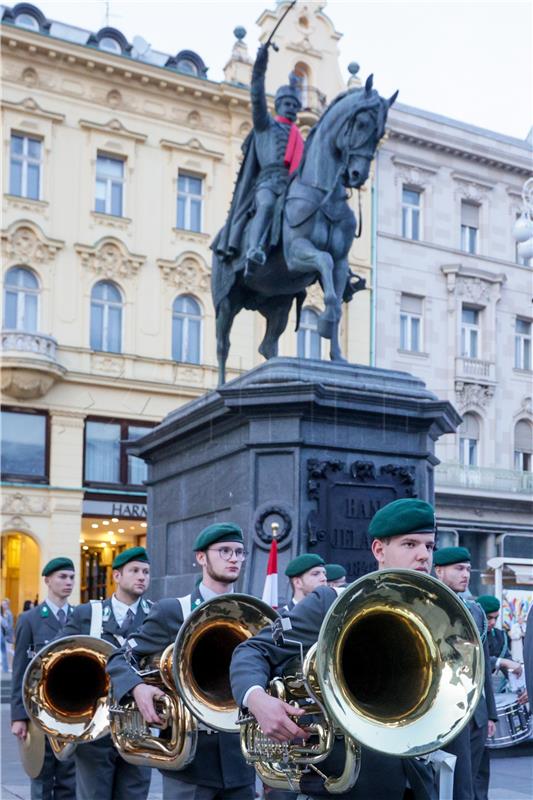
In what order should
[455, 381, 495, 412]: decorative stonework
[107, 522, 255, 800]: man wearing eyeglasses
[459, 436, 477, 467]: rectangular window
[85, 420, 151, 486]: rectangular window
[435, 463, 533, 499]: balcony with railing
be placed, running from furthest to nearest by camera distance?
[455, 381, 495, 412]: decorative stonework → [459, 436, 477, 467]: rectangular window → [435, 463, 533, 499]: balcony with railing → [85, 420, 151, 486]: rectangular window → [107, 522, 255, 800]: man wearing eyeglasses

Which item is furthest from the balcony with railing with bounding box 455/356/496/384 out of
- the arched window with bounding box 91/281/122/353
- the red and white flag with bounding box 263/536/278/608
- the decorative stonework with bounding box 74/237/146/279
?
the red and white flag with bounding box 263/536/278/608

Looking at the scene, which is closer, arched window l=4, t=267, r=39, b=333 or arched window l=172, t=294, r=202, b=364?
arched window l=4, t=267, r=39, b=333

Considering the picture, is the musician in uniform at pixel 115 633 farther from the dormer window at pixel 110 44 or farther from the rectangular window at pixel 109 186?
the dormer window at pixel 110 44

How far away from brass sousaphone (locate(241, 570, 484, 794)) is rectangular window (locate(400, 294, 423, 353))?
33.0 m

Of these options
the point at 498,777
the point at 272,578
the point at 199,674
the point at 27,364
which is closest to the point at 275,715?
the point at 199,674

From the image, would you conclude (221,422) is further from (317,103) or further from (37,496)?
(317,103)

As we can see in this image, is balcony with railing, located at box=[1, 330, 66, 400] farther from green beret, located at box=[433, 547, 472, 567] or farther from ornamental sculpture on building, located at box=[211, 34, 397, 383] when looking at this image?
green beret, located at box=[433, 547, 472, 567]

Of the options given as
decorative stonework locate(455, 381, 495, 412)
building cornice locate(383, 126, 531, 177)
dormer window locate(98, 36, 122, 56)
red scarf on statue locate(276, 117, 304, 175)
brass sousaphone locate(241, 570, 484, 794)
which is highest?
dormer window locate(98, 36, 122, 56)

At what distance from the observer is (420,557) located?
3.69m

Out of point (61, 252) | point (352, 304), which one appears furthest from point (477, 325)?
point (61, 252)

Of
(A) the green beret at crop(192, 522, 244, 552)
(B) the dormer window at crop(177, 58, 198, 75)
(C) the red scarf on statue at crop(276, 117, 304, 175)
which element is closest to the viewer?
(A) the green beret at crop(192, 522, 244, 552)

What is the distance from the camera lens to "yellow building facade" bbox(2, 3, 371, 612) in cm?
2981

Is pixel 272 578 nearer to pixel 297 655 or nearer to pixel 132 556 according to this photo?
pixel 132 556

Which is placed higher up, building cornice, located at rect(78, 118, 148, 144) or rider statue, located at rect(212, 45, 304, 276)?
building cornice, located at rect(78, 118, 148, 144)
